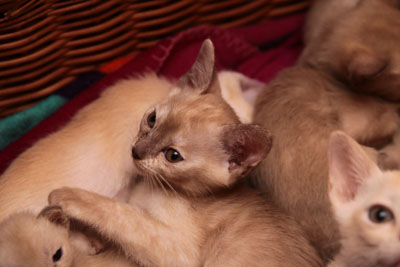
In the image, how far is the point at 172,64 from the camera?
7.93ft

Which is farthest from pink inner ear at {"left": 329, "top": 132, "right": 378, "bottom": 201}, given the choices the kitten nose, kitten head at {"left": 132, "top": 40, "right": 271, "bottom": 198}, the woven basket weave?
the woven basket weave

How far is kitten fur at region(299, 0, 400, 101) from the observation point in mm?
1905

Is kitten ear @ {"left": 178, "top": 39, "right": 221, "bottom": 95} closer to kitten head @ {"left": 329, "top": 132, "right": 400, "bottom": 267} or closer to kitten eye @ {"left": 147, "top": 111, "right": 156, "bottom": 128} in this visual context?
kitten eye @ {"left": 147, "top": 111, "right": 156, "bottom": 128}

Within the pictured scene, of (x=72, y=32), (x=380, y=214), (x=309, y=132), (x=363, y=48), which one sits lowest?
(x=309, y=132)

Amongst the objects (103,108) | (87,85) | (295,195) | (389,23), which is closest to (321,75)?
(389,23)

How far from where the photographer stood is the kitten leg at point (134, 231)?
60.2 inches

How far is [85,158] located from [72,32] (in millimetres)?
683

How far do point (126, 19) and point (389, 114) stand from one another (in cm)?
126

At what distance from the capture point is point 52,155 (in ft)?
5.93

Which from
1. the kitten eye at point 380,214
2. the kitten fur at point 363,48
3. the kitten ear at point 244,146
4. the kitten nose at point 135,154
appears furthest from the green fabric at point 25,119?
the kitten eye at point 380,214

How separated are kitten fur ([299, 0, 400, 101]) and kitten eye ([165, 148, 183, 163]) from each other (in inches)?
32.2

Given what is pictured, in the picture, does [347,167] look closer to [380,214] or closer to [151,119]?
[380,214]

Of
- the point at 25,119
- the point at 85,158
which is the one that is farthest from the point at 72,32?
the point at 85,158

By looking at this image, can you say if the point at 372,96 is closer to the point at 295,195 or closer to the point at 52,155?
the point at 295,195
